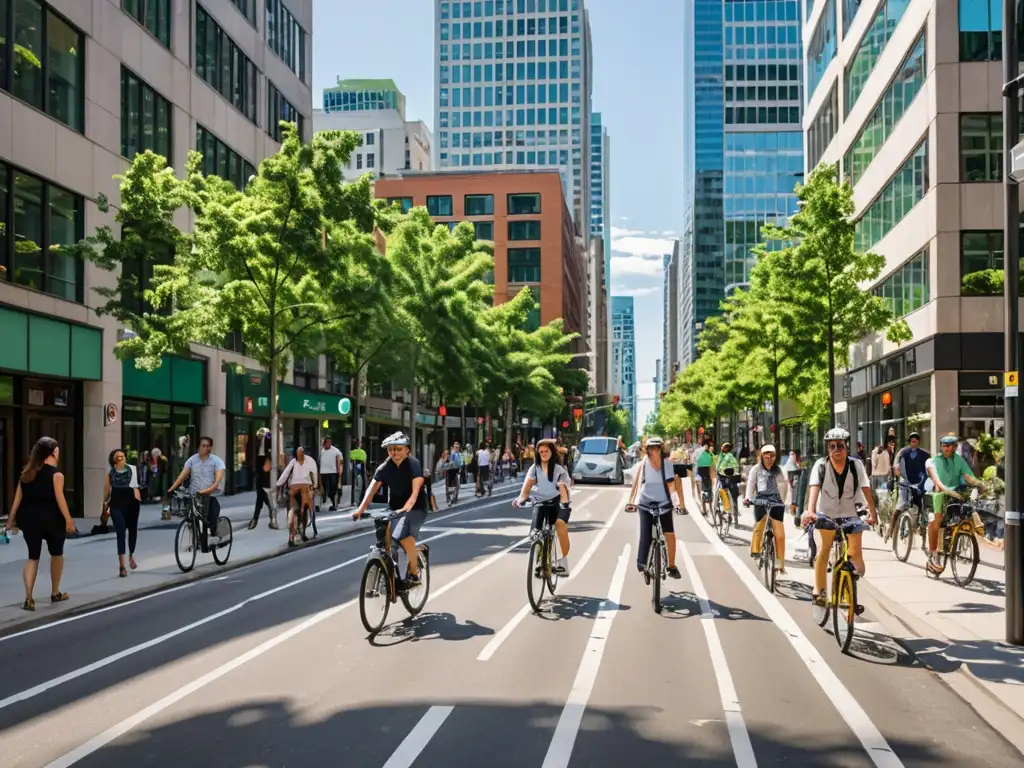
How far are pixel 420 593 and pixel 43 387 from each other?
16.3 metres

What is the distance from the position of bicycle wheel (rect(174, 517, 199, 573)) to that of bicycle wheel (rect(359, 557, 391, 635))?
632 cm

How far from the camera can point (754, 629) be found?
1023 cm

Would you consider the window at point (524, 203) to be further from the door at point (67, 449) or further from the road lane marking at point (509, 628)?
the road lane marking at point (509, 628)

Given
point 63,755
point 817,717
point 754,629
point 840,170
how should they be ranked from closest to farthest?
1. point 63,755
2. point 817,717
3. point 754,629
4. point 840,170

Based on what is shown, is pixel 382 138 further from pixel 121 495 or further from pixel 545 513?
pixel 545 513

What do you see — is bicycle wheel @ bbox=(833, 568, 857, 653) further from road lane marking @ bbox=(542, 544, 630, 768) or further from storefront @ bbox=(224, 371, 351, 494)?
storefront @ bbox=(224, 371, 351, 494)

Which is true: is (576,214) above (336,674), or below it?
above

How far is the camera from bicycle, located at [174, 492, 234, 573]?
49.8 ft

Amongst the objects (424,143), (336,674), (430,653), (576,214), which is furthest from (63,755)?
(576,214)

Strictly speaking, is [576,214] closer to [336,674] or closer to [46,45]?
[46,45]

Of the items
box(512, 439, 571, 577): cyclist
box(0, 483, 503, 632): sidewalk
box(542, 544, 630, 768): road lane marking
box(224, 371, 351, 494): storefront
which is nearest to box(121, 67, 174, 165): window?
box(224, 371, 351, 494): storefront

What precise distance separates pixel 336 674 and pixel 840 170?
4052cm

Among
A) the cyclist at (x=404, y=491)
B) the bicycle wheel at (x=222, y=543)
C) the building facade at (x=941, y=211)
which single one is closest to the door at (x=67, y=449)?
the bicycle wheel at (x=222, y=543)

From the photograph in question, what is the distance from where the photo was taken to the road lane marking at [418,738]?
582cm
